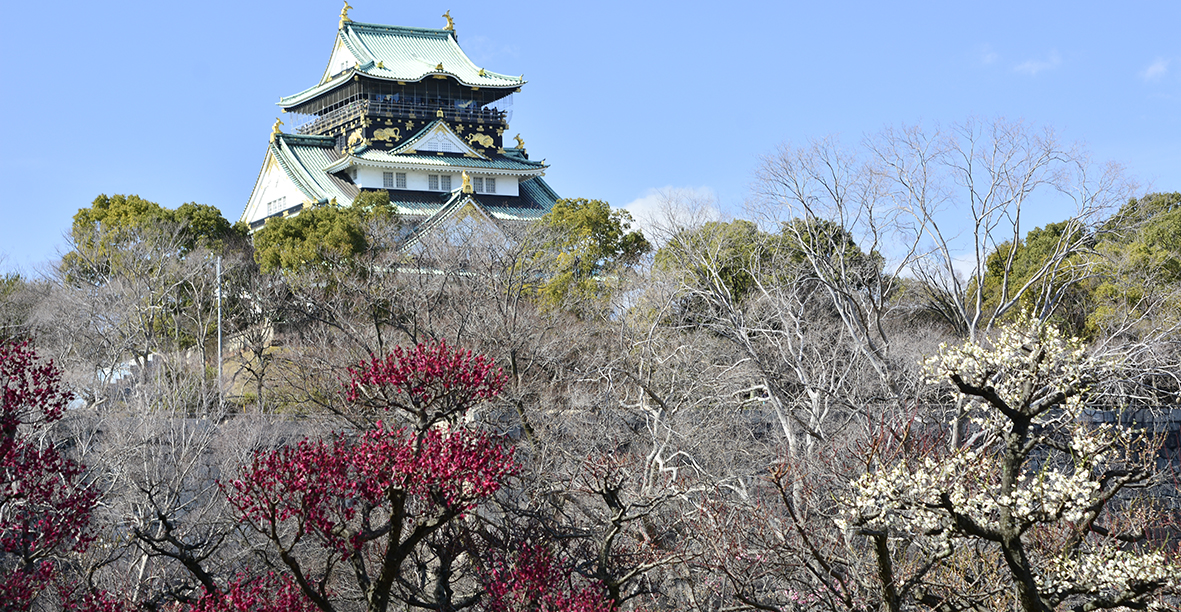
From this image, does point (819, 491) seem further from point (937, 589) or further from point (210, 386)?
point (210, 386)

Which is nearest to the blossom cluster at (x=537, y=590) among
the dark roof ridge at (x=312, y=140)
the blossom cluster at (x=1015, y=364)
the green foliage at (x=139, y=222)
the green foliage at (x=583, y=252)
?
the blossom cluster at (x=1015, y=364)

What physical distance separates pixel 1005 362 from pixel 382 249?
21.8 metres

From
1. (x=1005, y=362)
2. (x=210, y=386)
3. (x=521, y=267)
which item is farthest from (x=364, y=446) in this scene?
(x=210, y=386)

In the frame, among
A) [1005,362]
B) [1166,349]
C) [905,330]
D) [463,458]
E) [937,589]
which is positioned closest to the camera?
[1005,362]

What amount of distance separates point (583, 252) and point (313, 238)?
292 inches

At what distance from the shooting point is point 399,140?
4428cm

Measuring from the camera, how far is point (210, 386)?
24859mm

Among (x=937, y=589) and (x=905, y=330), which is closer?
(x=937, y=589)

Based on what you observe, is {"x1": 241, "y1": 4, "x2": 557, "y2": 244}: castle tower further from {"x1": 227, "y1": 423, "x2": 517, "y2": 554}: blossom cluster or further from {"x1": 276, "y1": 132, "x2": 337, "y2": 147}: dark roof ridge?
{"x1": 227, "y1": 423, "x2": 517, "y2": 554}: blossom cluster

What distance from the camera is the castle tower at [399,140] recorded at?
1668 inches

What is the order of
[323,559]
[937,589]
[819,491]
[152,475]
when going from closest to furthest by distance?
[937,589] < [819,491] < [323,559] < [152,475]

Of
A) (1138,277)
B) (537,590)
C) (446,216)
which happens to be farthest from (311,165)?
(537,590)

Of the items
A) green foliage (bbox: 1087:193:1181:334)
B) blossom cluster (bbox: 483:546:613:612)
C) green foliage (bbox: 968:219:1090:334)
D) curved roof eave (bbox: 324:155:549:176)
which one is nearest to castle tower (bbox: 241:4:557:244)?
curved roof eave (bbox: 324:155:549:176)

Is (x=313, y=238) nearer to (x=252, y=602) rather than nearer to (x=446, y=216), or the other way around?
(x=446, y=216)
